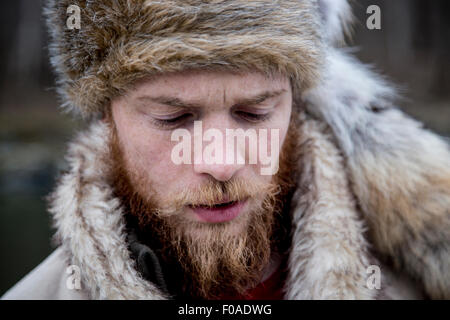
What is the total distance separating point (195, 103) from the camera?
1.09m

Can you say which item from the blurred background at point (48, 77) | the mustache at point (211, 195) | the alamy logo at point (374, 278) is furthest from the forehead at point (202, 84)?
the blurred background at point (48, 77)

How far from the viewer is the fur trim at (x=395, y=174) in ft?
4.39

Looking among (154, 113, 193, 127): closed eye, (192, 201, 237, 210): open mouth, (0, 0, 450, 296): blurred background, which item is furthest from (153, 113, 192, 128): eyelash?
(0, 0, 450, 296): blurred background

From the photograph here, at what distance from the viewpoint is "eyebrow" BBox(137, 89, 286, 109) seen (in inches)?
43.0

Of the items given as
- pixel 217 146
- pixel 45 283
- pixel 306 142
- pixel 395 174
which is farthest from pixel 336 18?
pixel 45 283

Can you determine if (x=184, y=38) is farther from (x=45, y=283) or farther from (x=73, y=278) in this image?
(x=45, y=283)

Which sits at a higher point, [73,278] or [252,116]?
[252,116]

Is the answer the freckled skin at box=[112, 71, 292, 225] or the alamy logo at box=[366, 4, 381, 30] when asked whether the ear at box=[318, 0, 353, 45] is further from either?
the freckled skin at box=[112, 71, 292, 225]

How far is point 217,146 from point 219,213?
0.69 ft

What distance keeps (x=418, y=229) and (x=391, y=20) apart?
721 centimetres

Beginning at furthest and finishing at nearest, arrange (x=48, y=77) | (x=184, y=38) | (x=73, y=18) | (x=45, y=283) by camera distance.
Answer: (x=48, y=77)
(x=45, y=283)
(x=73, y=18)
(x=184, y=38)

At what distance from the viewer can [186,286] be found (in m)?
1.33

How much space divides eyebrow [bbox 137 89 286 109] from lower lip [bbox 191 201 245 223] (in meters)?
0.29
